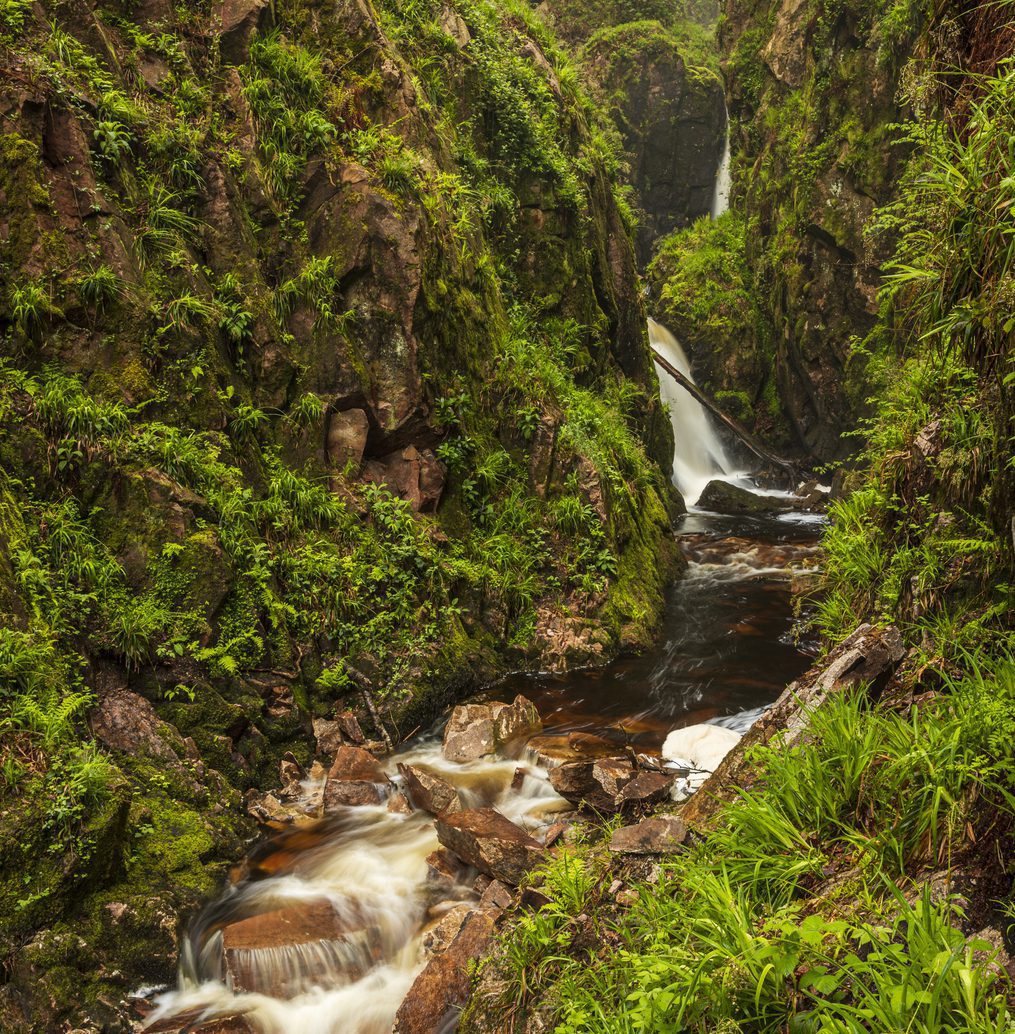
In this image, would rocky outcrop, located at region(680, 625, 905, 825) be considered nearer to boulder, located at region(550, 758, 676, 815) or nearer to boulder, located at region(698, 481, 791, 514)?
boulder, located at region(550, 758, 676, 815)

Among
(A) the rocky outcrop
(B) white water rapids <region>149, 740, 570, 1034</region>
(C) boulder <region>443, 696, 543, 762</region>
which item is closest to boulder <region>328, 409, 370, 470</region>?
(C) boulder <region>443, 696, 543, 762</region>

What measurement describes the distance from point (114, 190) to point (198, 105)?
1776mm

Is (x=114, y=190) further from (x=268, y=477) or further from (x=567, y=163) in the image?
(x=567, y=163)

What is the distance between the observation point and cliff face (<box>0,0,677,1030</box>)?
4.81 metres

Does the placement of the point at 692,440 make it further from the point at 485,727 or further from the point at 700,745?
the point at 485,727

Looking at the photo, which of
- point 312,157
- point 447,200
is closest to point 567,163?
point 447,200

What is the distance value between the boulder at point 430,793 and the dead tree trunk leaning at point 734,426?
557 inches

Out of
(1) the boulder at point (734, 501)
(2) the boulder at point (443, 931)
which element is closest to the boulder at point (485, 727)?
(2) the boulder at point (443, 931)

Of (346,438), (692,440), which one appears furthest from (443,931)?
(692,440)

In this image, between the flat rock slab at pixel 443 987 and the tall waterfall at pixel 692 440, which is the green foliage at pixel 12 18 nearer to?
the flat rock slab at pixel 443 987

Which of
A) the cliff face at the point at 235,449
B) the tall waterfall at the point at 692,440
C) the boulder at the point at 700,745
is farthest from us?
the tall waterfall at the point at 692,440

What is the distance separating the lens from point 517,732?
7031 mm

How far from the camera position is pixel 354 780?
20.0 feet

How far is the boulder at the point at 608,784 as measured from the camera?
5.36 metres
